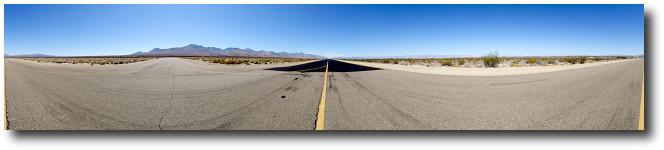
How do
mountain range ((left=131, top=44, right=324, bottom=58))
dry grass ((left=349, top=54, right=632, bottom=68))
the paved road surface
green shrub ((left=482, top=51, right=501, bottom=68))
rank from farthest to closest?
dry grass ((left=349, top=54, right=632, bottom=68)) < green shrub ((left=482, top=51, right=501, bottom=68)) < mountain range ((left=131, top=44, right=324, bottom=58)) < the paved road surface

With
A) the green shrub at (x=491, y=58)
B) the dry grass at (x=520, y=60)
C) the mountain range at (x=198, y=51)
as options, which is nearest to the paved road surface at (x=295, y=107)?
the mountain range at (x=198, y=51)

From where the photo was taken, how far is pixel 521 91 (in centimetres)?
655

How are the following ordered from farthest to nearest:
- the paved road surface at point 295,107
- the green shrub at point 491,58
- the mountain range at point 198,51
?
the green shrub at point 491,58
the mountain range at point 198,51
the paved road surface at point 295,107

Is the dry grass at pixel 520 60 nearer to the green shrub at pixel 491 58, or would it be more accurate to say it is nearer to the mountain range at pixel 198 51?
the green shrub at pixel 491 58

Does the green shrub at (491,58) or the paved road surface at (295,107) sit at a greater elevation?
the green shrub at (491,58)

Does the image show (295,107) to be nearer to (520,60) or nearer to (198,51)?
(198,51)

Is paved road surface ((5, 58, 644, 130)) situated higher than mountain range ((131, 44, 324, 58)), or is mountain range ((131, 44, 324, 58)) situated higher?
mountain range ((131, 44, 324, 58))

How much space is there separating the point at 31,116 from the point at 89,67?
211 inches

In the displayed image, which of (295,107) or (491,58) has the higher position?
(491,58)

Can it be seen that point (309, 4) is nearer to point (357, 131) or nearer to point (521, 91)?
point (357, 131)

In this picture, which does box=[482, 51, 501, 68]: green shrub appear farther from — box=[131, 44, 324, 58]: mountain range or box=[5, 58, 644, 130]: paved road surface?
box=[131, 44, 324, 58]: mountain range

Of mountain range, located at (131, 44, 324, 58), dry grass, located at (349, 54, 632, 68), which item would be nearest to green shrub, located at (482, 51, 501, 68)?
dry grass, located at (349, 54, 632, 68)

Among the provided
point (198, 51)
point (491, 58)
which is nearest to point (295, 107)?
point (198, 51)
